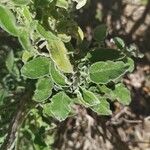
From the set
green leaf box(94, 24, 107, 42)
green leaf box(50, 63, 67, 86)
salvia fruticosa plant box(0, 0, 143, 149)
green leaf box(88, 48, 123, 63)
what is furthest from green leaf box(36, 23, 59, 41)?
green leaf box(94, 24, 107, 42)

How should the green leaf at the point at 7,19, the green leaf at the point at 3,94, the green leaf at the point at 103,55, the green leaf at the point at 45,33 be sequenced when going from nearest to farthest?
the green leaf at the point at 7,19 < the green leaf at the point at 45,33 < the green leaf at the point at 103,55 < the green leaf at the point at 3,94

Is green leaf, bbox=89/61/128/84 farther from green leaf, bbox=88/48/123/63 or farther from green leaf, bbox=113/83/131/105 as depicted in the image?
green leaf, bbox=113/83/131/105

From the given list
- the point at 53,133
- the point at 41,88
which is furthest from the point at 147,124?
the point at 41,88

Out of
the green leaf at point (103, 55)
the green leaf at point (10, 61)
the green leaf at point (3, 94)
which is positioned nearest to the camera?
the green leaf at point (103, 55)

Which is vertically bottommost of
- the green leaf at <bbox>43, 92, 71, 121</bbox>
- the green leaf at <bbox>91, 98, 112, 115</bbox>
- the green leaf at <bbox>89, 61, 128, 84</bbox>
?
the green leaf at <bbox>91, 98, 112, 115</bbox>

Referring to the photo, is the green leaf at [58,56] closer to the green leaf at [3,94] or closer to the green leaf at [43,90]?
the green leaf at [43,90]

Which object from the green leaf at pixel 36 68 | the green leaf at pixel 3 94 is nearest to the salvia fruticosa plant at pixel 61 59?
the green leaf at pixel 36 68

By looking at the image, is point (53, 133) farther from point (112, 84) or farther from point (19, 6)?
point (19, 6)
